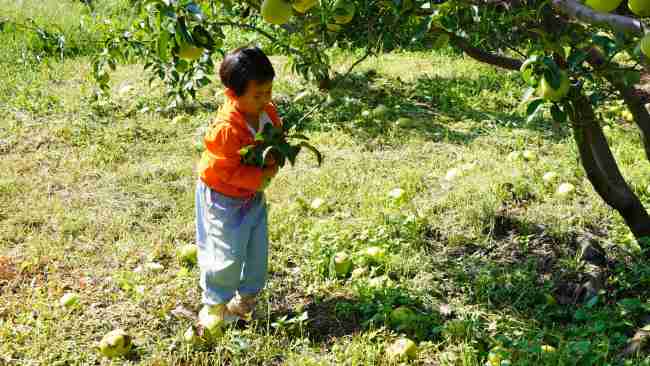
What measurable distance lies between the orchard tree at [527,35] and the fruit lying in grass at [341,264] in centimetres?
81

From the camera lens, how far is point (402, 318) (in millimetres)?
2502

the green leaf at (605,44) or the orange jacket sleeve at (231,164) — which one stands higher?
the green leaf at (605,44)

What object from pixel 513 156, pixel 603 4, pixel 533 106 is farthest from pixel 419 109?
pixel 603 4

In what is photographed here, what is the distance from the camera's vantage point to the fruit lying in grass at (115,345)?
236 centimetres

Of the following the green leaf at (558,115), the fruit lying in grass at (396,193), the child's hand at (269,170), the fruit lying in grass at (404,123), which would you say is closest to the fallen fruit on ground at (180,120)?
the fruit lying in grass at (404,123)

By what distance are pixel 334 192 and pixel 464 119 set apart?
180 cm

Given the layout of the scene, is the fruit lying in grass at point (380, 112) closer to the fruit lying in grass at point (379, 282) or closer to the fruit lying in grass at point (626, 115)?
the fruit lying in grass at point (626, 115)

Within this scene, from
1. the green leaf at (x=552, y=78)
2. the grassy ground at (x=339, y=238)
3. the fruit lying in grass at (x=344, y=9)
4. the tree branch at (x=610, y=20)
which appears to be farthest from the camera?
the grassy ground at (x=339, y=238)

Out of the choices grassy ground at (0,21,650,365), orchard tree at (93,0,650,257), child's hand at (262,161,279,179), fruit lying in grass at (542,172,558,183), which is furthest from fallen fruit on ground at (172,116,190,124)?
child's hand at (262,161,279,179)

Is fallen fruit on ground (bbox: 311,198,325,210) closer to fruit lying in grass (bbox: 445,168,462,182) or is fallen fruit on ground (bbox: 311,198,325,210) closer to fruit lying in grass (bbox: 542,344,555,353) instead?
fruit lying in grass (bbox: 445,168,462,182)

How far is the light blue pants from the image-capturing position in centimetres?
241

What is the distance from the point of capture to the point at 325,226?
3.30 metres

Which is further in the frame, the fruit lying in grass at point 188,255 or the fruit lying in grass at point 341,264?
the fruit lying in grass at point 188,255

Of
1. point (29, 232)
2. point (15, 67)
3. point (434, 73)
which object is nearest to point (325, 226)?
point (29, 232)
